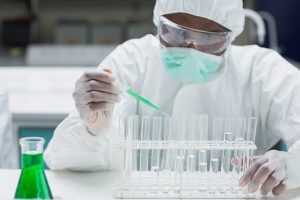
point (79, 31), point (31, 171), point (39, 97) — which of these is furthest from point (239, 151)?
point (79, 31)

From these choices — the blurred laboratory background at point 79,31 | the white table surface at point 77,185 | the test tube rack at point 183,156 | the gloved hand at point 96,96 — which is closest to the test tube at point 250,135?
the test tube rack at point 183,156

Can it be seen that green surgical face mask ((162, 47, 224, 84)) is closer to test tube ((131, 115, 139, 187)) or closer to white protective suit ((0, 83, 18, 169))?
test tube ((131, 115, 139, 187))

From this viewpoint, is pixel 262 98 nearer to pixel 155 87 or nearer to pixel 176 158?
pixel 155 87

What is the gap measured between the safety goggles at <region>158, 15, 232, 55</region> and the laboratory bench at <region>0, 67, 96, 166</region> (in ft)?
2.69

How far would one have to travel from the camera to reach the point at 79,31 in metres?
3.67

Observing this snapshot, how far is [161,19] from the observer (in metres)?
1.69

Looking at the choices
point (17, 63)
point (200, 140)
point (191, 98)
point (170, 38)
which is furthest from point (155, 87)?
point (17, 63)

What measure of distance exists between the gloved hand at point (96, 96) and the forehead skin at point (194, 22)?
0.42 m

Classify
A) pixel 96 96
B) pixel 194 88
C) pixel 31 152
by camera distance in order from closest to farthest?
pixel 31 152, pixel 96 96, pixel 194 88

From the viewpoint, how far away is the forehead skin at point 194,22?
1708 millimetres

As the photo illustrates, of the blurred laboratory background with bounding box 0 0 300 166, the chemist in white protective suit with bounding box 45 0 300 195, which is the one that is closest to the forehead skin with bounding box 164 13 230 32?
the chemist in white protective suit with bounding box 45 0 300 195

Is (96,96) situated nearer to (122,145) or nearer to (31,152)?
(122,145)

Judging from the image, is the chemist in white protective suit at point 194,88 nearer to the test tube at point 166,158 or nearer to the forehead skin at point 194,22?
the forehead skin at point 194,22

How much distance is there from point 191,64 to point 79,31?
212 cm
